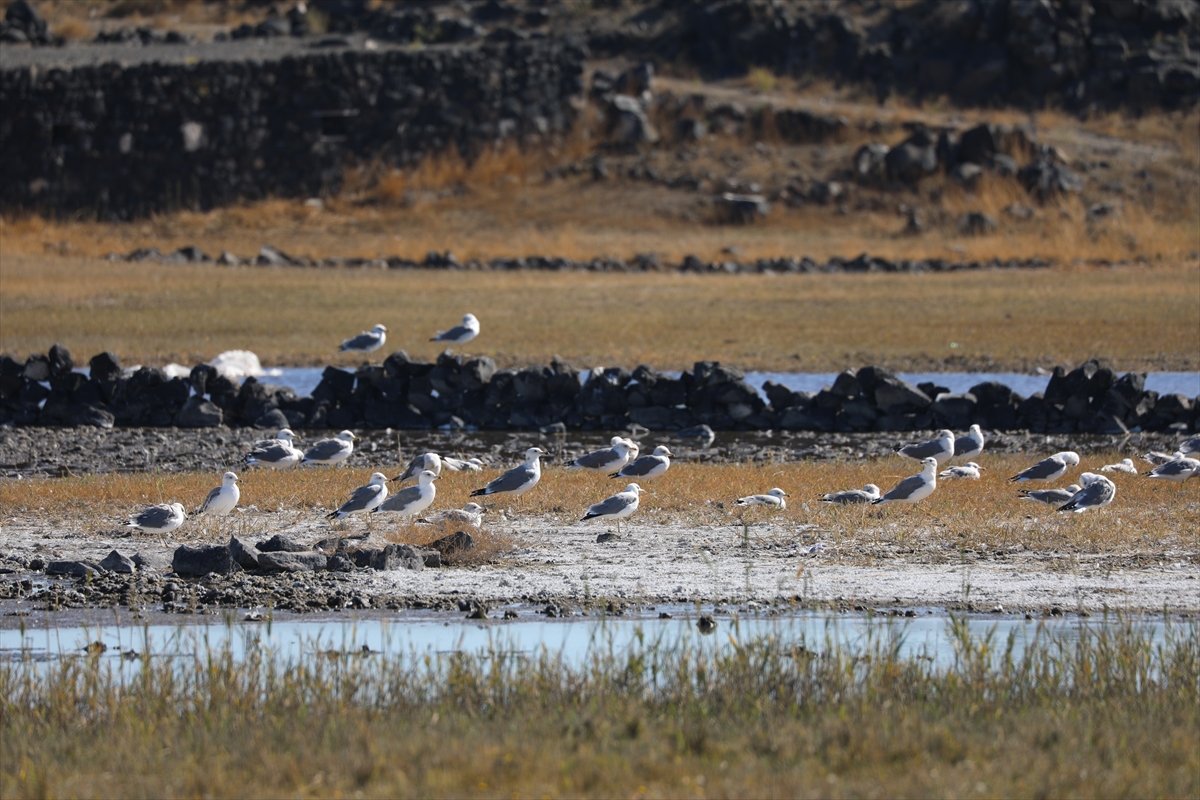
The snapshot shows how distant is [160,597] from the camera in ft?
35.2

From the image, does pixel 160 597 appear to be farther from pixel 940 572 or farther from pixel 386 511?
pixel 940 572

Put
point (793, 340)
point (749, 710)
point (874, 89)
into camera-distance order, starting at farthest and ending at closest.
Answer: point (874, 89) → point (793, 340) → point (749, 710)

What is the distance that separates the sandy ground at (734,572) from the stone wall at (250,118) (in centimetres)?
3384

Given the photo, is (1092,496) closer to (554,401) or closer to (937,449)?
(937,449)

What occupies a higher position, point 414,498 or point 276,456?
point 414,498

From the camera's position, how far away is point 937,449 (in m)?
16.0

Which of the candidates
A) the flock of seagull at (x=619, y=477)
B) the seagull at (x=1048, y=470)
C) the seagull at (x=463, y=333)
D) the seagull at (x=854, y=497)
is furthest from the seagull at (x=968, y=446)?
the seagull at (x=463, y=333)

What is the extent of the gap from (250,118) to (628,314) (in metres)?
21.6

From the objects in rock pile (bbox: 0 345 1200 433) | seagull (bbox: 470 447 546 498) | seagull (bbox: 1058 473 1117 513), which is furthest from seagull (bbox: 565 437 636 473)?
→ rock pile (bbox: 0 345 1200 433)

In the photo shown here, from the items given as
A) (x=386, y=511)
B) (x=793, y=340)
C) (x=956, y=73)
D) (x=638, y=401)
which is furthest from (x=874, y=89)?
(x=386, y=511)

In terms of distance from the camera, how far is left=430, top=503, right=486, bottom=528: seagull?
42.7ft

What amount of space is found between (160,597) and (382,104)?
37.7 meters

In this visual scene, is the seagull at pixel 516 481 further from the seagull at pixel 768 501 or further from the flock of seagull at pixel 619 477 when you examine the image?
the seagull at pixel 768 501

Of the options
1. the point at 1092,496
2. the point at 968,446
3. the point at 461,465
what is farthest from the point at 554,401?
the point at 1092,496
